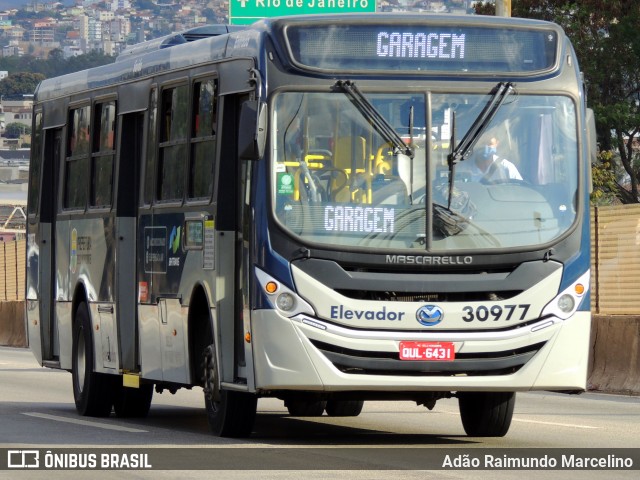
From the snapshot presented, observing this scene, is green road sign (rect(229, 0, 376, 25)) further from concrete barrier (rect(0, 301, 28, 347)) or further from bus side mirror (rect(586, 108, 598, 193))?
bus side mirror (rect(586, 108, 598, 193))

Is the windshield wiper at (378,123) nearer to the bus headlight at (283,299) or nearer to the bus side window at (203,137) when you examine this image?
the bus headlight at (283,299)

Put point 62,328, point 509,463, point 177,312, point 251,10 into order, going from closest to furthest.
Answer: point 509,463
point 177,312
point 62,328
point 251,10

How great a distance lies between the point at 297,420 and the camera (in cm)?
1677

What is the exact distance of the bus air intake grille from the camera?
12.9 metres

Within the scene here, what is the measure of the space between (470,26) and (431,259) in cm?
183

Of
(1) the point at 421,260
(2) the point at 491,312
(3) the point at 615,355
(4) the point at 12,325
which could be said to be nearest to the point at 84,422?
(1) the point at 421,260

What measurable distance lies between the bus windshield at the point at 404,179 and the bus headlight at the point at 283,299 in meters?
0.38

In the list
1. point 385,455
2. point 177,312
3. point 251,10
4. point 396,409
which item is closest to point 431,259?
point 385,455

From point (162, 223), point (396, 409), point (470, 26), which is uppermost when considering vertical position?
point (470, 26)

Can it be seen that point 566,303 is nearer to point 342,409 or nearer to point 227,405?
point 227,405

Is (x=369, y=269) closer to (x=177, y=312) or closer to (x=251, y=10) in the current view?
(x=177, y=312)

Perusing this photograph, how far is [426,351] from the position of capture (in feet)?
42.6

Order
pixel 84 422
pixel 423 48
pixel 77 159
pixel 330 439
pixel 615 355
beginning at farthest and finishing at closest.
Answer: pixel 615 355 < pixel 77 159 < pixel 84 422 < pixel 330 439 < pixel 423 48

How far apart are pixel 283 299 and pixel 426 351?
1084 mm
